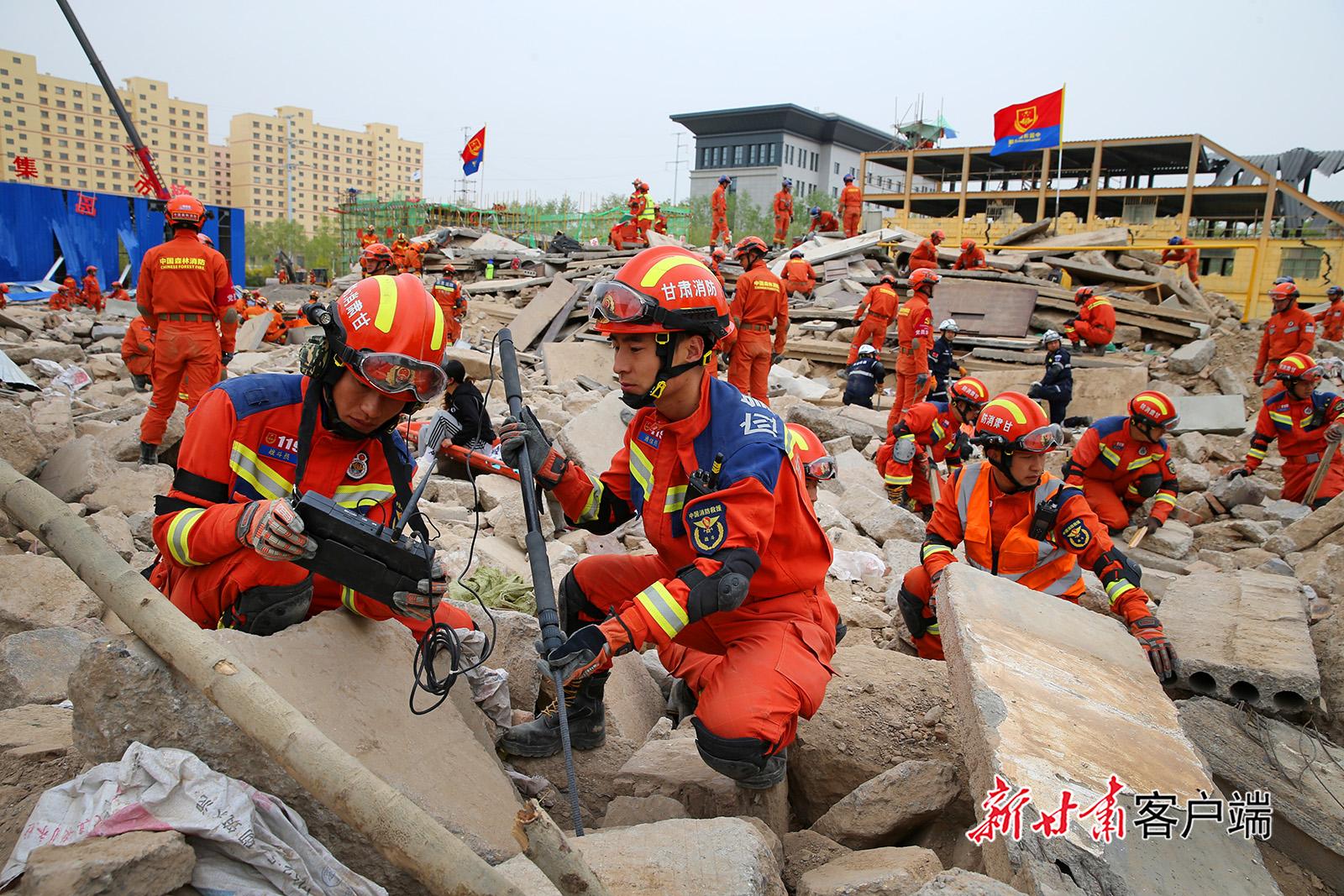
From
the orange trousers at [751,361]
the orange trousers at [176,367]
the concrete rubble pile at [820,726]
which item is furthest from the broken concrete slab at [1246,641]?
the orange trousers at [176,367]

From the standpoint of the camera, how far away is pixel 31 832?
1652mm

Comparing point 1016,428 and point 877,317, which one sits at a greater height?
point 877,317

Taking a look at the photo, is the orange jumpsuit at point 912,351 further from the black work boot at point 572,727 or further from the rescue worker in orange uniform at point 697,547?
the black work boot at point 572,727

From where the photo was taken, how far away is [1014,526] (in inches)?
189

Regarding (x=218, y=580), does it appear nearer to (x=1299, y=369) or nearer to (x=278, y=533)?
(x=278, y=533)

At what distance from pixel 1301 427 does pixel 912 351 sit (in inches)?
174

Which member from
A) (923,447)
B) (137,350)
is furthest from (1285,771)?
(137,350)

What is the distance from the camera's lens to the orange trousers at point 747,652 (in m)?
2.85

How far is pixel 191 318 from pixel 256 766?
20.8 ft

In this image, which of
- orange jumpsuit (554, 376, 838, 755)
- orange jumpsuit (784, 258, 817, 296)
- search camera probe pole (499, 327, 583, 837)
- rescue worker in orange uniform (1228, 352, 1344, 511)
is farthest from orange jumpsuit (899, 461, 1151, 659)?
orange jumpsuit (784, 258, 817, 296)

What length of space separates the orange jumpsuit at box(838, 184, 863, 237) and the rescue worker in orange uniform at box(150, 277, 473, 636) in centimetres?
2132

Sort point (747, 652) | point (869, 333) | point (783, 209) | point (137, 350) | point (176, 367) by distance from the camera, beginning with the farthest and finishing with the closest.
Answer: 1. point (783, 209)
2. point (869, 333)
3. point (137, 350)
4. point (176, 367)
5. point (747, 652)

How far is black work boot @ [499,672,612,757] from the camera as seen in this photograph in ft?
10.2

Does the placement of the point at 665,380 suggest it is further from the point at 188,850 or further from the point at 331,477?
the point at 188,850
